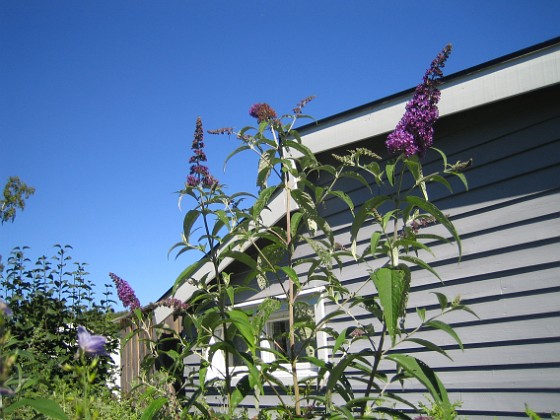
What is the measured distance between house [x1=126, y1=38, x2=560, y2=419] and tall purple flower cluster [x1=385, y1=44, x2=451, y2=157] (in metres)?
2.15

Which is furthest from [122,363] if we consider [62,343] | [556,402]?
[556,402]

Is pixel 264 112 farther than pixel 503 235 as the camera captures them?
No

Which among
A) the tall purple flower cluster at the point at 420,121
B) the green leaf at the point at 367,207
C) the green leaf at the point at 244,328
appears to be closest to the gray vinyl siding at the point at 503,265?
the tall purple flower cluster at the point at 420,121

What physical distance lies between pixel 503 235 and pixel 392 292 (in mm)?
2888

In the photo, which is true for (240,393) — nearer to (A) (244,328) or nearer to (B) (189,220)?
(A) (244,328)

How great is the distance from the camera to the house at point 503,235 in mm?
3840

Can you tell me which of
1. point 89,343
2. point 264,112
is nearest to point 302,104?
point 264,112

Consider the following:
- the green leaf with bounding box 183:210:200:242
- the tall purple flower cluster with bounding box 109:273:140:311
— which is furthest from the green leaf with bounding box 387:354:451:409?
the tall purple flower cluster with bounding box 109:273:140:311

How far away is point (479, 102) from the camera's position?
13.6 ft

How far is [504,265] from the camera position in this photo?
4.13 m

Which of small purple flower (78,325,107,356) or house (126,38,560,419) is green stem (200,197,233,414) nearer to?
small purple flower (78,325,107,356)

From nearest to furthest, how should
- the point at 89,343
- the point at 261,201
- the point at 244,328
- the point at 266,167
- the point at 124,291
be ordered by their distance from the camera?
the point at 89,343, the point at 244,328, the point at 261,201, the point at 266,167, the point at 124,291

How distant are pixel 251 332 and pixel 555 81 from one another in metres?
3.03

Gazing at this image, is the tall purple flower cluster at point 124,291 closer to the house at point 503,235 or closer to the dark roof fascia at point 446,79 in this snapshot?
the dark roof fascia at point 446,79
